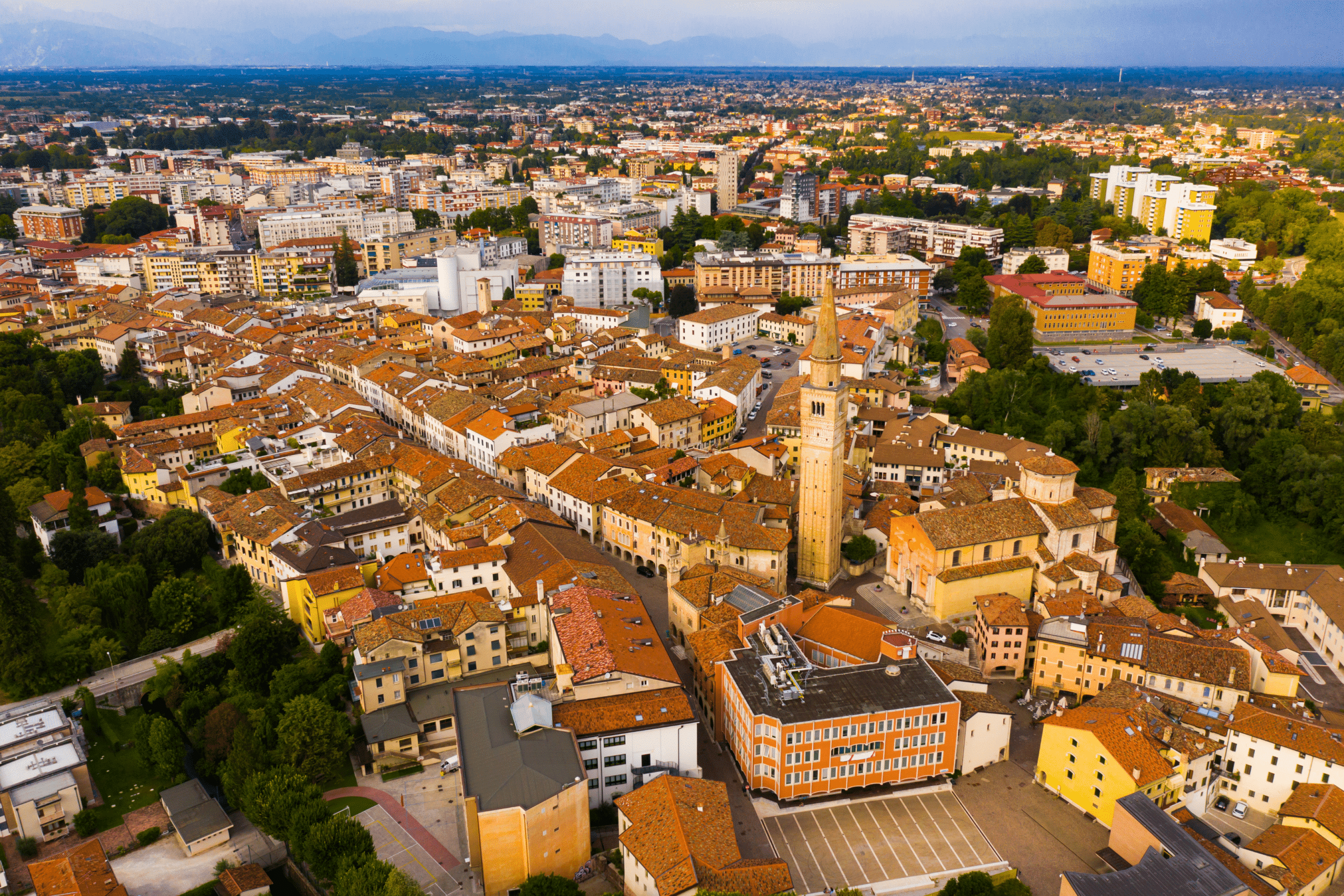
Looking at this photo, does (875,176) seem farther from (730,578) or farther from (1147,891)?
(1147,891)

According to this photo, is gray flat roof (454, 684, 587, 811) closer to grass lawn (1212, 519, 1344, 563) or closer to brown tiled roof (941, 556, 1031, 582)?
brown tiled roof (941, 556, 1031, 582)

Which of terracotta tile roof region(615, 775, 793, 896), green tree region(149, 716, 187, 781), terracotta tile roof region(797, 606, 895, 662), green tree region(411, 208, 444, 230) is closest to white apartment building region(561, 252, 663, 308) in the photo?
green tree region(411, 208, 444, 230)

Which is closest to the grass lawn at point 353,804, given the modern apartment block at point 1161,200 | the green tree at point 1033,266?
the green tree at point 1033,266

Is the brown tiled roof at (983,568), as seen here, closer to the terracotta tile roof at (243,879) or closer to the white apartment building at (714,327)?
the terracotta tile roof at (243,879)

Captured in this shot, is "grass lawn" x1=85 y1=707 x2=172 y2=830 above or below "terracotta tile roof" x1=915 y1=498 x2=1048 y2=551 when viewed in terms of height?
below

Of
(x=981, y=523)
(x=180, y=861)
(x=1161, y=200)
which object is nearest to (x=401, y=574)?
(x=180, y=861)

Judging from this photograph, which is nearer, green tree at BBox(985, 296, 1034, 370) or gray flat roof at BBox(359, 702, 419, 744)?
gray flat roof at BBox(359, 702, 419, 744)
